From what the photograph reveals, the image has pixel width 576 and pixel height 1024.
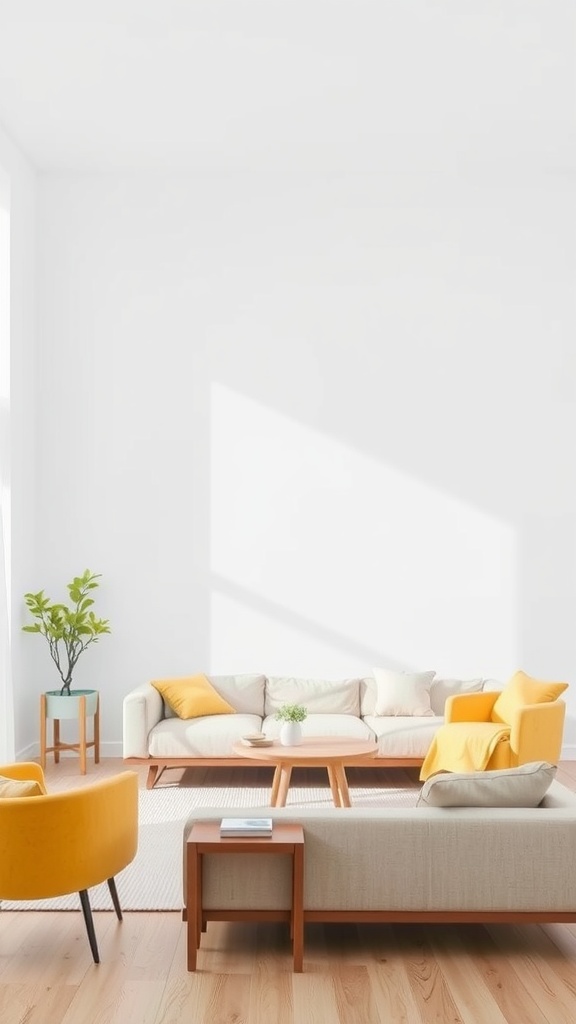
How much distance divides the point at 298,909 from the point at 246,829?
1.12 ft

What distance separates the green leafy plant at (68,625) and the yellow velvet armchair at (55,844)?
3.68 m

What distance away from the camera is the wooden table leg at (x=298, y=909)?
12.5 feet

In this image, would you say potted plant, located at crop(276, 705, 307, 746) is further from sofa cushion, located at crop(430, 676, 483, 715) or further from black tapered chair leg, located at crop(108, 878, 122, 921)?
black tapered chair leg, located at crop(108, 878, 122, 921)

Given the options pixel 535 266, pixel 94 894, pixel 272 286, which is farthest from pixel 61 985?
pixel 535 266

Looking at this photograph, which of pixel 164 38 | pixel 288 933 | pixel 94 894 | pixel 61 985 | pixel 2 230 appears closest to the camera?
pixel 61 985

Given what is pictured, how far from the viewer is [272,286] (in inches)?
328

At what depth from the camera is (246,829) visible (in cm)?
387

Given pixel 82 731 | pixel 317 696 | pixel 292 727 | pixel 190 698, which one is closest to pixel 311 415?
pixel 317 696

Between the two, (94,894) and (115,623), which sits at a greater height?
(115,623)

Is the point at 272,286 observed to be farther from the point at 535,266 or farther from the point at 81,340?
the point at 535,266

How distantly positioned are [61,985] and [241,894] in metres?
0.70

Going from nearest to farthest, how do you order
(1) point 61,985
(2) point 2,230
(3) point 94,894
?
1. (1) point 61,985
2. (3) point 94,894
3. (2) point 2,230

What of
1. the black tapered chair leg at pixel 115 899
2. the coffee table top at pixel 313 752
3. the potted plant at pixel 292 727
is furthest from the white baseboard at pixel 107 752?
the black tapered chair leg at pixel 115 899

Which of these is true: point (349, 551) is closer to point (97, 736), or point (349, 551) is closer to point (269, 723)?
point (269, 723)
